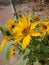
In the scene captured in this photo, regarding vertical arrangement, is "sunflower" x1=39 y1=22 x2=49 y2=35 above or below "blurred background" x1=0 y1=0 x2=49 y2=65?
above

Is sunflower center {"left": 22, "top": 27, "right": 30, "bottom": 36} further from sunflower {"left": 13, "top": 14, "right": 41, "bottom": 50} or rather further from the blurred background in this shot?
the blurred background

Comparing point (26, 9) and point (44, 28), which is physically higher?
point (44, 28)

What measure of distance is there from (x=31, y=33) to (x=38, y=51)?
0.94 ft

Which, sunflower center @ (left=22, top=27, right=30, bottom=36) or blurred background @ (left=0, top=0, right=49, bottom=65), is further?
blurred background @ (left=0, top=0, right=49, bottom=65)

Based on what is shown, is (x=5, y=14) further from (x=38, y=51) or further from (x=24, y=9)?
(x=38, y=51)

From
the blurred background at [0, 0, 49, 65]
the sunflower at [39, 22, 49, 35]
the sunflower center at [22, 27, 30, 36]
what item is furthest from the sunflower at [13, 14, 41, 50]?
the blurred background at [0, 0, 49, 65]

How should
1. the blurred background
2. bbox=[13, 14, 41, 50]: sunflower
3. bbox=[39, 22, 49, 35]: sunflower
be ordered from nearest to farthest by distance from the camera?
bbox=[13, 14, 41, 50]: sunflower, bbox=[39, 22, 49, 35]: sunflower, the blurred background

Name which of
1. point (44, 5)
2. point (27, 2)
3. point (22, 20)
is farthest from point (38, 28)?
point (27, 2)

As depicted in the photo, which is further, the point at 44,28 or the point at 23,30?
the point at 44,28

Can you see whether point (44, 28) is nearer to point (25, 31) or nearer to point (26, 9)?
point (25, 31)

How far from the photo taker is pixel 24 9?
6754mm

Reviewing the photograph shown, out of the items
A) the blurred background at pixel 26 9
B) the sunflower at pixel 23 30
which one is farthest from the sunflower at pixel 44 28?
the blurred background at pixel 26 9

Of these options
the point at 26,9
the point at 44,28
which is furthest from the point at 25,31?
the point at 26,9

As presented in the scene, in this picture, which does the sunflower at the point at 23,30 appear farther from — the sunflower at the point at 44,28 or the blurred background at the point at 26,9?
the blurred background at the point at 26,9
